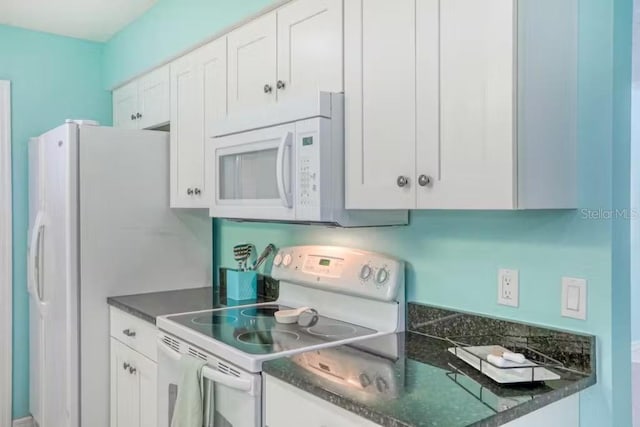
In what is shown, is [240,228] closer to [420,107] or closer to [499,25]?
[420,107]

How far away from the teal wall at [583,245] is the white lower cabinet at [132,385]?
1.19m

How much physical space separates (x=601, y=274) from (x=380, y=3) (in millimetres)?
997

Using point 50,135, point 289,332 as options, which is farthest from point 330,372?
point 50,135

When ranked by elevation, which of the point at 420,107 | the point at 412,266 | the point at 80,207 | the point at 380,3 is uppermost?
the point at 380,3

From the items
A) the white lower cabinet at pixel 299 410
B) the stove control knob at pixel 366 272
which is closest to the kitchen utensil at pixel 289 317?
the stove control knob at pixel 366 272

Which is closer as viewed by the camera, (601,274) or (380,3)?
(601,274)

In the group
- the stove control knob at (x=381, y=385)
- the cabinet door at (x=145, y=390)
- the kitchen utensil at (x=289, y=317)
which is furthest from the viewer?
the cabinet door at (x=145, y=390)

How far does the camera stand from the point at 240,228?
9.15 feet

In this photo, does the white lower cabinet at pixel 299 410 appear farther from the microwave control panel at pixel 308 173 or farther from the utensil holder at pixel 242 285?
the utensil holder at pixel 242 285

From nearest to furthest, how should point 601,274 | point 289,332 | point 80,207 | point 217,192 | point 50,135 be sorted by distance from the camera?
point 601,274, point 289,332, point 217,192, point 80,207, point 50,135

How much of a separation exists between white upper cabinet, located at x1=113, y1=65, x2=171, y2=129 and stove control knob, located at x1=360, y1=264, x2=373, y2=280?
1.48m

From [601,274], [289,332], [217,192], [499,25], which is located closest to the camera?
[499,25]

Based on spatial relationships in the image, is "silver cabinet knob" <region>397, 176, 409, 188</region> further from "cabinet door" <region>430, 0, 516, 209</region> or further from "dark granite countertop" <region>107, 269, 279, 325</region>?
"dark granite countertop" <region>107, 269, 279, 325</region>

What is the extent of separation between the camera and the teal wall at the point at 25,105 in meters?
3.22
